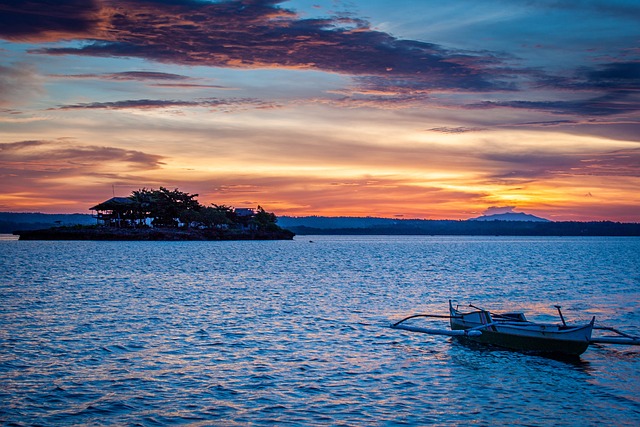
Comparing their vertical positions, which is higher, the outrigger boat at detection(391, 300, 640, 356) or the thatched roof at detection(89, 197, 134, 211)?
the thatched roof at detection(89, 197, 134, 211)

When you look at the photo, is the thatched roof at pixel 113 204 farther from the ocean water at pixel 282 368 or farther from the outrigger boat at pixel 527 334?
the outrigger boat at pixel 527 334

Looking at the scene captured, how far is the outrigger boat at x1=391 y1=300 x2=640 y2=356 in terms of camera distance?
2489cm

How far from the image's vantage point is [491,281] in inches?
2554

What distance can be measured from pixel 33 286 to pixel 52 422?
39.5 meters

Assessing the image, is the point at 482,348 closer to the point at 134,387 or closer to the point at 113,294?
the point at 134,387

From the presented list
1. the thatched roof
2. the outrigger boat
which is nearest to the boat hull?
the outrigger boat

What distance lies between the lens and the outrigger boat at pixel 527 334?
24.9 m

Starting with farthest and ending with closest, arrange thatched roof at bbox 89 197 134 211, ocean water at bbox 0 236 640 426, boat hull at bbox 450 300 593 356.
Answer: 1. thatched roof at bbox 89 197 134 211
2. boat hull at bbox 450 300 593 356
3. ocean water at bbox 0 236 640 426

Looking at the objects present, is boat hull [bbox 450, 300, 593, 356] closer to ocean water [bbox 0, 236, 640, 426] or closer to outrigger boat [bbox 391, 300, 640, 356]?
outrigger boat [bbox 391, 300, 640, 356]

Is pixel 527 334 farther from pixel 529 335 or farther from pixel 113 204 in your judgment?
pixel 113 204

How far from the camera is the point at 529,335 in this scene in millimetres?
26219

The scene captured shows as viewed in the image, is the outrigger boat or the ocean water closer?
the ocean water

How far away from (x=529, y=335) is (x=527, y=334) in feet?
0.37

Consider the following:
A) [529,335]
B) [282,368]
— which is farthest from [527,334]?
[282,368]
